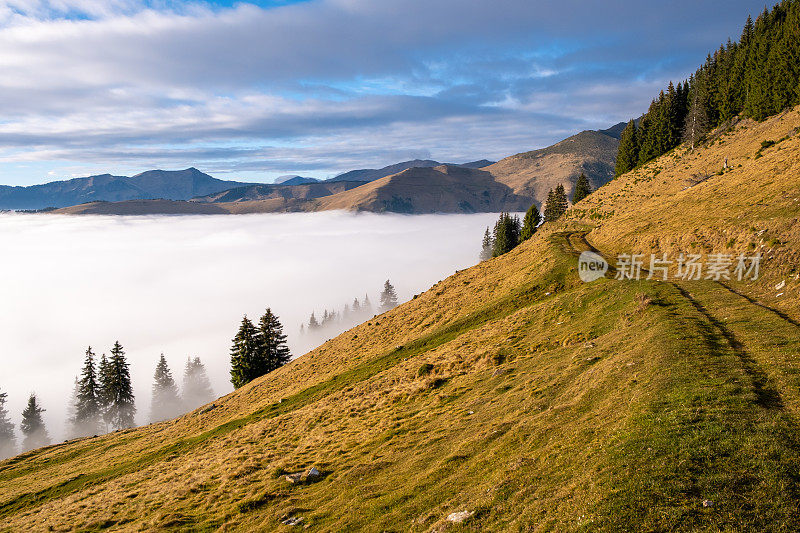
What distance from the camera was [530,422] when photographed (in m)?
20.2

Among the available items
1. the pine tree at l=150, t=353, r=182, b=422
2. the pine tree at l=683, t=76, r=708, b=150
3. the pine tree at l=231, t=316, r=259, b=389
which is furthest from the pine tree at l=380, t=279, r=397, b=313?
the pine tree at l=683, t=76, r=708, b=150

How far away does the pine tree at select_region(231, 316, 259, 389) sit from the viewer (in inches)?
3268

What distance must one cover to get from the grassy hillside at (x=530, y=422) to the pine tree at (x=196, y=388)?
74.0m

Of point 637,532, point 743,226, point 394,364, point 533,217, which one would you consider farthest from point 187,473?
point 533,217

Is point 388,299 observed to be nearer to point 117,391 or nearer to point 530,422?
point 117,391

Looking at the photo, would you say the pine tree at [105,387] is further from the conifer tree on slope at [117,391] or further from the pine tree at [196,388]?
the pine tree at [196,388]

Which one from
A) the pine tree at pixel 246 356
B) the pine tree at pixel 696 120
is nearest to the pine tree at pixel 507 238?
the pine tree at pixel 696 120

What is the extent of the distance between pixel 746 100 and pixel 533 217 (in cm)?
5603

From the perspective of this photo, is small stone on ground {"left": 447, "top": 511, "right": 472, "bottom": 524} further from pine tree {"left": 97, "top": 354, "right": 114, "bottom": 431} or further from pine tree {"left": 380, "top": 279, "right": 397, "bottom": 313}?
pine tree {"left": 380, "top": 279, "right": 397, "bottom": 313}

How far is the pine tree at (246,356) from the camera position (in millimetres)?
83000

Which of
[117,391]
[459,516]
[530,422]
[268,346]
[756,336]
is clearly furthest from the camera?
[117,391]

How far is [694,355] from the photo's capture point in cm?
2128

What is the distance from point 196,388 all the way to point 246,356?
65.0 meters

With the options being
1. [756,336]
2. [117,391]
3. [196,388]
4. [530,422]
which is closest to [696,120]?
[756,336]
